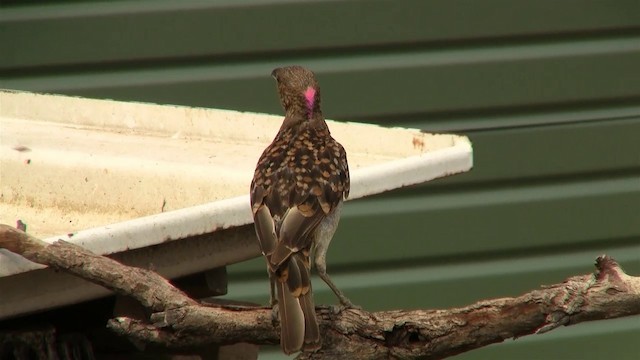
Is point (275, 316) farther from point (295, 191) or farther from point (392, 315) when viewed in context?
point (295, 191)

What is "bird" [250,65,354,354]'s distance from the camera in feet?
10.1

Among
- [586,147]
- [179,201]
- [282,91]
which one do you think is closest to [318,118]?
[282,91]

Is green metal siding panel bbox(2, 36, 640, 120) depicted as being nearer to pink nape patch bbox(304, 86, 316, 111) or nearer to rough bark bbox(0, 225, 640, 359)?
pink nape patch bbox(304, 86, 316, 111)

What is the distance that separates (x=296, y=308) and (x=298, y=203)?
16.2 inches

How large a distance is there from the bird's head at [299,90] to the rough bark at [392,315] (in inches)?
38.7

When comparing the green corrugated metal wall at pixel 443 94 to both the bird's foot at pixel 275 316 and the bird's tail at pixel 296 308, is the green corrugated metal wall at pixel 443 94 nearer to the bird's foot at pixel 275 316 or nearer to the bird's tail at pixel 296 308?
the bird's tail at pixel 296 308

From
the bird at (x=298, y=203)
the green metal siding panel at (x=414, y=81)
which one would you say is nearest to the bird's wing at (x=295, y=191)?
the bird at (x=298, y=203)

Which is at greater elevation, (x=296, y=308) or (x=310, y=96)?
(x=310, y=96)

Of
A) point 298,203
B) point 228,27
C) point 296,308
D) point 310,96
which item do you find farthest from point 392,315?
point 228,27

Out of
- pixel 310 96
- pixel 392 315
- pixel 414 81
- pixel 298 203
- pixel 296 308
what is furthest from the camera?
pixel 414 81

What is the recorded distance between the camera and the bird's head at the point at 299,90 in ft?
12.5

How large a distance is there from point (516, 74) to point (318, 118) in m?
2.55

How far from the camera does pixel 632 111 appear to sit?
6305mm

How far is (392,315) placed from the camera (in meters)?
2.94
